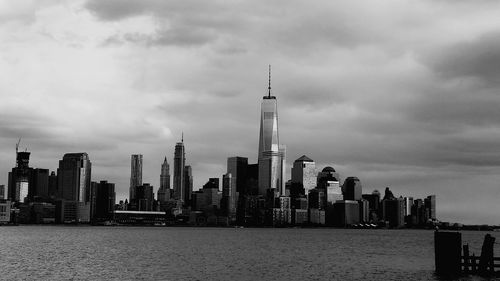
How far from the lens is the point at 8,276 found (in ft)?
303

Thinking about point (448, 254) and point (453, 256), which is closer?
point (453, 256)

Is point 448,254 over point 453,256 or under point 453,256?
over

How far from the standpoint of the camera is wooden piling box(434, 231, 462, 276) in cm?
7931

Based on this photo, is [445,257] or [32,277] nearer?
[445,257]

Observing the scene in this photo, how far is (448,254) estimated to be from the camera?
80.4 m

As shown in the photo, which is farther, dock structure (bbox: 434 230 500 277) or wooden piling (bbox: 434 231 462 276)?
wooden piling (bbox: 434 231 462 276)

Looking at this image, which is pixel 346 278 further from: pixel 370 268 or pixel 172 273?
pixel 172 273

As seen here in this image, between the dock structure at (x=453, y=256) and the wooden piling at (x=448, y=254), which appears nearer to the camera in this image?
the dock structure at (x=453, y=256)

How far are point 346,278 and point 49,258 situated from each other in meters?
57.1

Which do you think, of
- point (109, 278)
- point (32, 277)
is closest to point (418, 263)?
point (109, 278)

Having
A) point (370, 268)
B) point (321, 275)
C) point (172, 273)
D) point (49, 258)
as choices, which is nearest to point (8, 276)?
point (172, 273)

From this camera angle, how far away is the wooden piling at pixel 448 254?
3123 inches

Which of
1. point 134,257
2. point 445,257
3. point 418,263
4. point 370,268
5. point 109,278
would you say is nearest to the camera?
point 445,257

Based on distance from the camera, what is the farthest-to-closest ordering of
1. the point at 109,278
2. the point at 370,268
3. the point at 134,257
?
1. the point at 134,257
2. the point at 370,268
3. the point at 109,278
